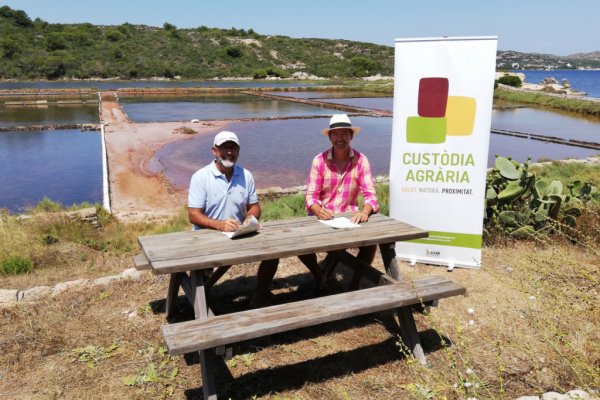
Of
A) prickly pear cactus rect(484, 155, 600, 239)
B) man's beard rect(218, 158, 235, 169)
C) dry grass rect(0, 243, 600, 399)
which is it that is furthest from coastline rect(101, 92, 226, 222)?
prickly pear cactus rect(484, 155, 600, 239)

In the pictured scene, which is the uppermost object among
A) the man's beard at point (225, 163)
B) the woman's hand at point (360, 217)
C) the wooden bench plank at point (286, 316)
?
the man's beard at point (225, 163)

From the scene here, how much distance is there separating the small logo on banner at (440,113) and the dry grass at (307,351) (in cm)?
162

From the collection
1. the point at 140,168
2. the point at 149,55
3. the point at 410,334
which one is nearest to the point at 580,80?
the point at 149,55

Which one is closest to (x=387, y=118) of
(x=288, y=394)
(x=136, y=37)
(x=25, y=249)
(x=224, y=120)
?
(x=224, y=120)

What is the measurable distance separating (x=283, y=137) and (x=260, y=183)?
8.12 meters

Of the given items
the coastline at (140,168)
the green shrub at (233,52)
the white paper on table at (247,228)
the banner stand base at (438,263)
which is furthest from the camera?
the green shrub at (233,52)

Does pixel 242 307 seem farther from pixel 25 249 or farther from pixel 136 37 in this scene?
pixel 136 37

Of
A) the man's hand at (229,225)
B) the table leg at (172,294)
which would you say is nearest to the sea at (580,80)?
the man's hand at (229,225)

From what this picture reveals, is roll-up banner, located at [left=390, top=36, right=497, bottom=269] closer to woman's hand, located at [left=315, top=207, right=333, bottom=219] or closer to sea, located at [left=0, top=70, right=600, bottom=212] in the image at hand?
woman's hand, located at [left=315, top=207, right=333, bottom=219]

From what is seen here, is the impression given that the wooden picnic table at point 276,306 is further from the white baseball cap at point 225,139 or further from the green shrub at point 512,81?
the green shrub at point 512,81

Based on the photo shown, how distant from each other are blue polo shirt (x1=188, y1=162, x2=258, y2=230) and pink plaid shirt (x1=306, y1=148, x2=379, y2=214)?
582 mm

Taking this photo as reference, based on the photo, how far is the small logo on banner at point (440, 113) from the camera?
15.4 feet

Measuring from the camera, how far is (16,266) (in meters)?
5.18

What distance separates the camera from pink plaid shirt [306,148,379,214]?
13.1 ft
